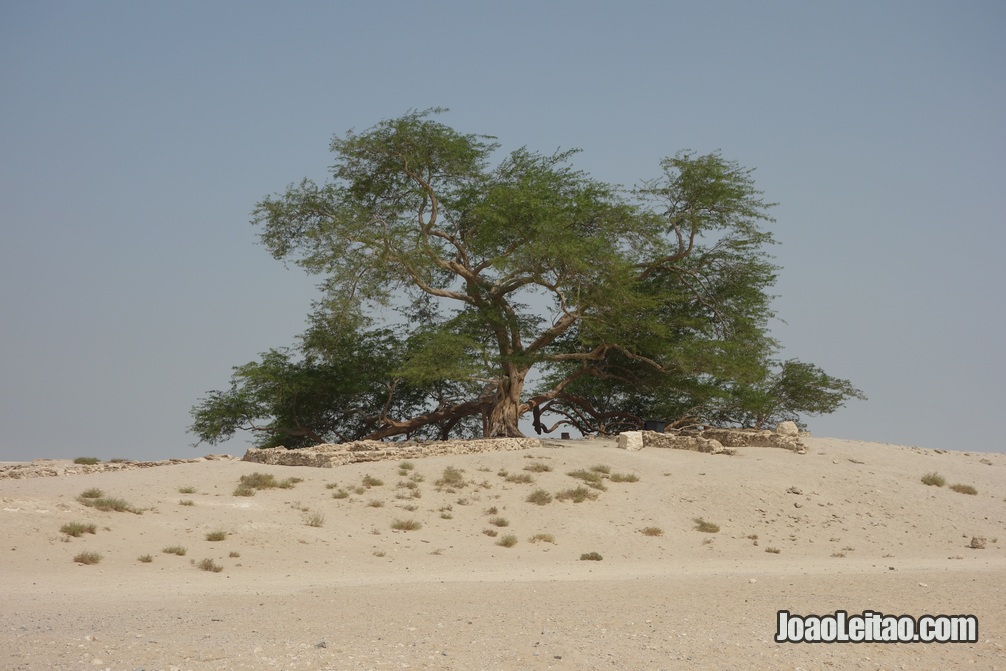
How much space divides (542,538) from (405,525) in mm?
2745

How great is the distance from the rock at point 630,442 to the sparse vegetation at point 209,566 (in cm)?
1425

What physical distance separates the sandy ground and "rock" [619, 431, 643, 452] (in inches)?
30.0

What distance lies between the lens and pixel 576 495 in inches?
813

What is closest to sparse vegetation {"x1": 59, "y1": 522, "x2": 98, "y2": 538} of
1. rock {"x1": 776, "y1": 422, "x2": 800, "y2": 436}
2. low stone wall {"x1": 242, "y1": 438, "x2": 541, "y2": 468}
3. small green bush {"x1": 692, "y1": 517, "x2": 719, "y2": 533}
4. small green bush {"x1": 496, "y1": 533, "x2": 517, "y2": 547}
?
small green bush {"x1": 496, "y1": 533, "x2": 517, "y2": 547}

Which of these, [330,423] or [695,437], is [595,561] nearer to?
[695,437]

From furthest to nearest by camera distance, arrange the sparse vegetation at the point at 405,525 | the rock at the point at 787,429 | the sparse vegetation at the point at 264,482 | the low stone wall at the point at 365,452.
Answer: the rock at the point at 787,429 → the low stone wall at the point at 365,452 → the sparse vegetation at the point at 264,482 → the sparse vegetation at the point at 405,525

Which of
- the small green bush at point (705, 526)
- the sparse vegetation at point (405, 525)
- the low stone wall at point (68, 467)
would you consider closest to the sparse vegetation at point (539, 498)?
the sparse vegetation at point (405, 525)

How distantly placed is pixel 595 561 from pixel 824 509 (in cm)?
720

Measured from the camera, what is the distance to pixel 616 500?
2077 centimetres

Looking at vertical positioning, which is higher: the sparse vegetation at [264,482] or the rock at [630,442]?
the rock at [630,442]

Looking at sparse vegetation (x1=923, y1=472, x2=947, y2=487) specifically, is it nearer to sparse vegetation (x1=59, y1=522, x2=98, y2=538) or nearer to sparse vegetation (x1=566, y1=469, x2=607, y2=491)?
sparse vegetation (x1=566, y1=469, x2=607, y2=491)

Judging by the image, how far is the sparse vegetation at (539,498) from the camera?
20.2m

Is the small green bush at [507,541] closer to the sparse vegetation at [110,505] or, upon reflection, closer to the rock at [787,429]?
the sparse vegetation at [110,505]

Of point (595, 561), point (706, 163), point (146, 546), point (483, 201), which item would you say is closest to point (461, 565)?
point (595, 561)
